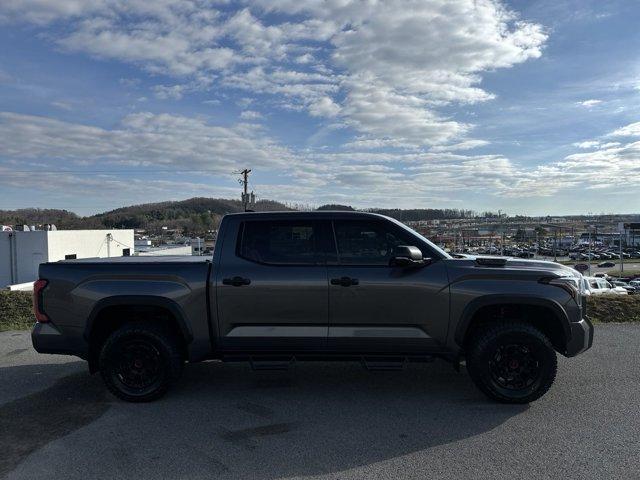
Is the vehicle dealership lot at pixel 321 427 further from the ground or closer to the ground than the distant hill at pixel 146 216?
closer to the ground

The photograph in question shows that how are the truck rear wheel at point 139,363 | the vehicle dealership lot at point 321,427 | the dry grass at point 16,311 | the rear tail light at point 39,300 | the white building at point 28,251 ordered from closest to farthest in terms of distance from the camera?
the vehicle dealership lot at point 321,427 → the truck rear wheel at point 139,363 → the rear tail light at point 39,300 → the dry grass at point 16,311 → the white building at point 28,251

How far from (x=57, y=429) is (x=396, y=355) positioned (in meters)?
3.02

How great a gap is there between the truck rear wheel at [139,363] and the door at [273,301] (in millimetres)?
551

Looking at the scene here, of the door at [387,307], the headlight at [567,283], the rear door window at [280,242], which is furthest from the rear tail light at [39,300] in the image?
the headlight at [567,283]

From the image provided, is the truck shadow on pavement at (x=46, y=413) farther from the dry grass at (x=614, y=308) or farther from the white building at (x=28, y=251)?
the white building at (x=28, y=251)

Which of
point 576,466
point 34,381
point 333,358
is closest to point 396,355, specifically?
point 333,358

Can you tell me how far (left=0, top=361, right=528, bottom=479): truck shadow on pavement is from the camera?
3449 millimetres

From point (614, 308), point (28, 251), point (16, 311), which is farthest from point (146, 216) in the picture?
point (614, 308)

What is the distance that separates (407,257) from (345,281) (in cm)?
62

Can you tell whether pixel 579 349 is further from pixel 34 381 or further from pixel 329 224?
pixel 34 381

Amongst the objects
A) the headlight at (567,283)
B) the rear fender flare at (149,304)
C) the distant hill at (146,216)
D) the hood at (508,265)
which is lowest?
the rear fender flare at (149,304)

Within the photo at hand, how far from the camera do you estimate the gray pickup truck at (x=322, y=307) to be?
4.52m

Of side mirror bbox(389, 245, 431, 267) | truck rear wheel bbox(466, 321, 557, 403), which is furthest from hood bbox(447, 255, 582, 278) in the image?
truck rear wheel bbox(466, 321, 557, 403)

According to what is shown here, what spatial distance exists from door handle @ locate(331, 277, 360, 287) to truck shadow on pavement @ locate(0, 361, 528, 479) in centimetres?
114
